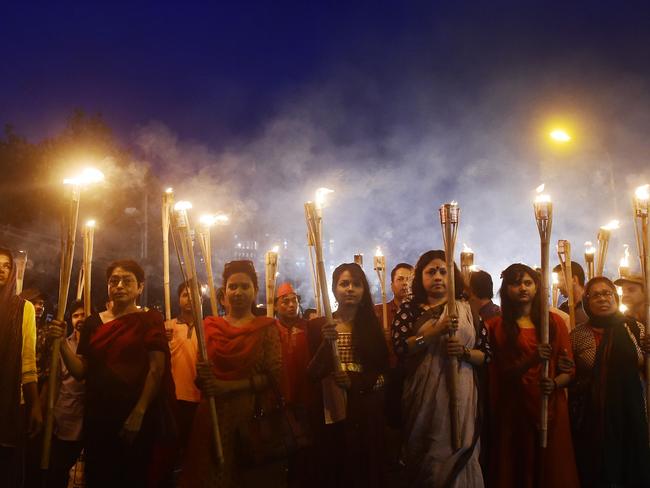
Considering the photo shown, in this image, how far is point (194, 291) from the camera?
13.1 feet

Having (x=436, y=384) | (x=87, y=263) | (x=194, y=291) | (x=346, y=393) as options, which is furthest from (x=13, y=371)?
(x=436, y=384)

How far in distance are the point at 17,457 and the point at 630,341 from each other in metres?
4.94

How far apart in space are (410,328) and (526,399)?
42.0 inches

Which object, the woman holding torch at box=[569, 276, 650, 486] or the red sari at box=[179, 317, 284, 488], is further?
the woman holding torch at box=[569, 276, 650, 486]

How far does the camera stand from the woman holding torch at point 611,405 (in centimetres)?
417

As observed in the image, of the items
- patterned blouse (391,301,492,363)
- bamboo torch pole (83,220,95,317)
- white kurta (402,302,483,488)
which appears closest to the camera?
white kurta (402,302,483,488)

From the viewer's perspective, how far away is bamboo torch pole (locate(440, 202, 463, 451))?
12.6 ft

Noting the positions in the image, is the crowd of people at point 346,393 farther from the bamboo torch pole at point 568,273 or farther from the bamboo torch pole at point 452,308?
the bamboo torch pole at point 568,273

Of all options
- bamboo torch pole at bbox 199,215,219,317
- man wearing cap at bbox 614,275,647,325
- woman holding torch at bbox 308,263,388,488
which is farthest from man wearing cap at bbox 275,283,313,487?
man wearing cap at bbox 614,275,647,325

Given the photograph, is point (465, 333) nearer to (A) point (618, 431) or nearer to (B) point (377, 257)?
(A) point (618, 431)

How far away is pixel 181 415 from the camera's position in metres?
5.07

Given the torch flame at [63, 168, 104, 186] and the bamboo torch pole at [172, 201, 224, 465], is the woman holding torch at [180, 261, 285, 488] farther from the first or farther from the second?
the torch flame at [63, 168, 104, 186]

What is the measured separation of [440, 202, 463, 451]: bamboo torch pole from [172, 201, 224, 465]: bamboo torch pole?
1.72m

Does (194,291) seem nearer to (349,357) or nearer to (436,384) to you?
(349,357)
